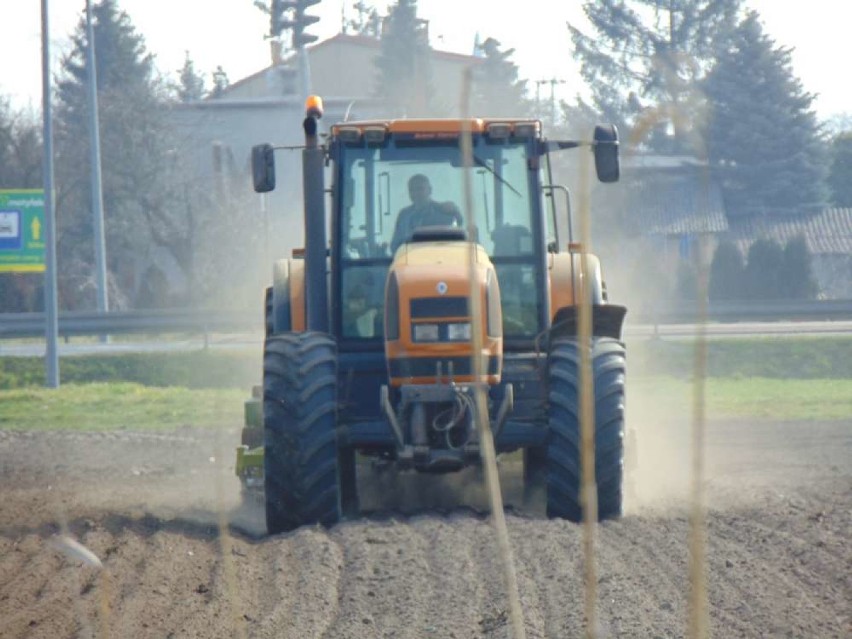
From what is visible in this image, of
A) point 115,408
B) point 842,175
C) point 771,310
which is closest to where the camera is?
point 115,408

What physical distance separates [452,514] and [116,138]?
1567 inches

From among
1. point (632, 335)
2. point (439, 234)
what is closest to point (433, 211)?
point (439, 234)

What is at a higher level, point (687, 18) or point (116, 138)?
point (116, 138)

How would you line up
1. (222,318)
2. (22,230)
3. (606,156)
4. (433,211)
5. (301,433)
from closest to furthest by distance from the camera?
(301,433) → (606,156) → (433,211) → (22,230) → (222,318)

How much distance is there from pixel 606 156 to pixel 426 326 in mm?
1586

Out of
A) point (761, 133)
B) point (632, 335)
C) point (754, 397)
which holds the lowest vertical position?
point (754, 397)

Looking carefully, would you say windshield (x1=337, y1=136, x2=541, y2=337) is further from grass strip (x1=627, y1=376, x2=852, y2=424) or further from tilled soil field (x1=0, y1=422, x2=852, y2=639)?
grass strip (x1=627, y1=376, x2=852, y2=424)

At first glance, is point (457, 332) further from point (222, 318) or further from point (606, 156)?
point (222, 318)

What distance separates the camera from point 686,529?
325 inches

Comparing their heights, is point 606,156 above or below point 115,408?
above

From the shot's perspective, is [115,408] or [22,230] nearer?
[115,408]

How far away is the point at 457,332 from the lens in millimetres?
8453

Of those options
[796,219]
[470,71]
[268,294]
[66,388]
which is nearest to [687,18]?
[470,71]

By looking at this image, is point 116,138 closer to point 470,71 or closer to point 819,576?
point 819,576
